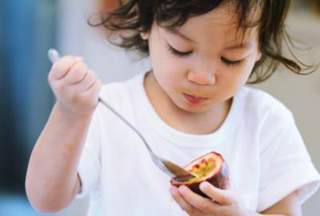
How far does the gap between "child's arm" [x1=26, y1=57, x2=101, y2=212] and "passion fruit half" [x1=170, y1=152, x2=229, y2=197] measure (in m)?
0.13

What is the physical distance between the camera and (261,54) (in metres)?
0.81

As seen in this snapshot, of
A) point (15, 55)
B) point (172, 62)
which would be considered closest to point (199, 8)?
point (172, 62)

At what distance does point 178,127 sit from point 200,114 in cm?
4

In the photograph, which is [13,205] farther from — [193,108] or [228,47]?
[228,47]

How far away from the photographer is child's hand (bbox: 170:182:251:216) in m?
0.65

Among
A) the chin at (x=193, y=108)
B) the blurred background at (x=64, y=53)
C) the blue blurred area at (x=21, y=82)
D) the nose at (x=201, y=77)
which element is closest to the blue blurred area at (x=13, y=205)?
the blue blurred area at (x=21, y=82)

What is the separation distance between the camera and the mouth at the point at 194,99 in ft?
2.43

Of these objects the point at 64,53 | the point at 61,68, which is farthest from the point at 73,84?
the point at 64,53

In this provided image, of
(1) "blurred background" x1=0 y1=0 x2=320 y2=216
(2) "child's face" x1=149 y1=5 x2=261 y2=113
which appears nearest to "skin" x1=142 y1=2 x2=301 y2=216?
(2) "child's face" x1=149 y1=5 x2=261 y2=113

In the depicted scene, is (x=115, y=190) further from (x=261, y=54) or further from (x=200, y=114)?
(x=261, y=54)

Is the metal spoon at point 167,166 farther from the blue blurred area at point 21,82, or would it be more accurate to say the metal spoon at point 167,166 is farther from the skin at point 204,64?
the blue blurred area at point 21,82

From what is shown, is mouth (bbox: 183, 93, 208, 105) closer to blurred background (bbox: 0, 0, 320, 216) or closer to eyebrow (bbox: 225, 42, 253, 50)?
eyebrow (bbox: 225, 42, 253, 50)

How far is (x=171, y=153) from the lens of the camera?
0.80m

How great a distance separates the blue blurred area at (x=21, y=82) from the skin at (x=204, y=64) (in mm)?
484
